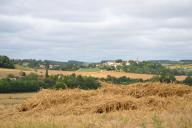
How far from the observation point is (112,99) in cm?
1059

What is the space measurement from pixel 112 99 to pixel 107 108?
385mm

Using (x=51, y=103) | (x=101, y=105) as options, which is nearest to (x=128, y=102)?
(x=101, y=105)

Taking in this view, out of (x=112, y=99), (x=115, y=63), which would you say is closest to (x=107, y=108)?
(x=112, y=99)

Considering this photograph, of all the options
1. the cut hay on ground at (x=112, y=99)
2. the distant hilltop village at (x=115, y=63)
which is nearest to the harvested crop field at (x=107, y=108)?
the cut hay on ground at (x=112, y=99)

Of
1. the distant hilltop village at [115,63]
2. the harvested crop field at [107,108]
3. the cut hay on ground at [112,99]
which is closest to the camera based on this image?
the harvested crop field at [107,108]

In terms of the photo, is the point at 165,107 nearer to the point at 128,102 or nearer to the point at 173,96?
the point at 128,102

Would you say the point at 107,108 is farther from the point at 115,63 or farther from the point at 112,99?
the point at 115,63

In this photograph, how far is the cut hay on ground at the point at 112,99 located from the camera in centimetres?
1034

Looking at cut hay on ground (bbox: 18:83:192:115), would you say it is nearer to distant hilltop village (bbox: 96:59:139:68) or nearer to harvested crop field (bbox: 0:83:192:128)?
harvested crop field (bbox: 0:83:192:128)

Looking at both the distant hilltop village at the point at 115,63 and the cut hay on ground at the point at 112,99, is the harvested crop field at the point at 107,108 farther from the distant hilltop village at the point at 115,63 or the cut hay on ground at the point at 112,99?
the distant hilltop village at the point at 115,63

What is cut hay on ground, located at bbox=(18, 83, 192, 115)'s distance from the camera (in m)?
10.3

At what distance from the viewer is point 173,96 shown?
39.1ft

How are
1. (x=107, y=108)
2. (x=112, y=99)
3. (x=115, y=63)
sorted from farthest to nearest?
1. (x=115, y=63)
2. (x=112, y=99)
3. (x=107, y=108)

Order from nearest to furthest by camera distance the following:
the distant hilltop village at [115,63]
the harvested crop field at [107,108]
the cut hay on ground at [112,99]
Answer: the harvested crop field at [107,108] < the cut hay on ground at [112,99] < the distant hilltop village at [115,63]
